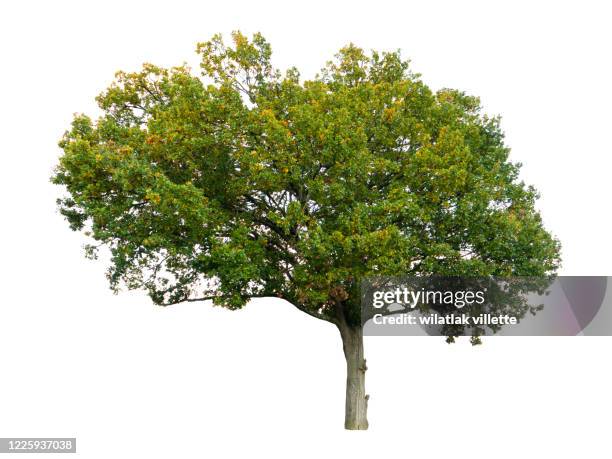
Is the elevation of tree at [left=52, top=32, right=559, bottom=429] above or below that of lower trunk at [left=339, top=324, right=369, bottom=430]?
above

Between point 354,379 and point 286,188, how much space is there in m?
6.79

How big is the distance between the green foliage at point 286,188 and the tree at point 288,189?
0.15 feet

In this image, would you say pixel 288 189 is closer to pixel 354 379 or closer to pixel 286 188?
pixel 286 188

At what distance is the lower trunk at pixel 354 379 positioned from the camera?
81.9 feet

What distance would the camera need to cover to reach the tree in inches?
876

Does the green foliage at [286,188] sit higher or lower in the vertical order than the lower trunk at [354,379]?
higher

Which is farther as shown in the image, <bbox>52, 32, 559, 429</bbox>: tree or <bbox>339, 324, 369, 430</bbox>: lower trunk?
<bbox>339, 324, 369, 430</bbox>: lower trunk

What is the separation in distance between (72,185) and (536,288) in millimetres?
14756

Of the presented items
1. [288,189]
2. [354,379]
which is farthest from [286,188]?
[354,379]

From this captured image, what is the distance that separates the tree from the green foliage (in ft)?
0.15

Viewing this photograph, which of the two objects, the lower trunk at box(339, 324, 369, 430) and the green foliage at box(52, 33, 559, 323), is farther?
the lower trunk at box(339, 324, 369, 430)

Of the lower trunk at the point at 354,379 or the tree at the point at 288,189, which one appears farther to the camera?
the lower trunk at the point at 354,379

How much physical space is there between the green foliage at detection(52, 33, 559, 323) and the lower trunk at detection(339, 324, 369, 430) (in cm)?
72

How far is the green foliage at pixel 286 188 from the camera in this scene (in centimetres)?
2225
